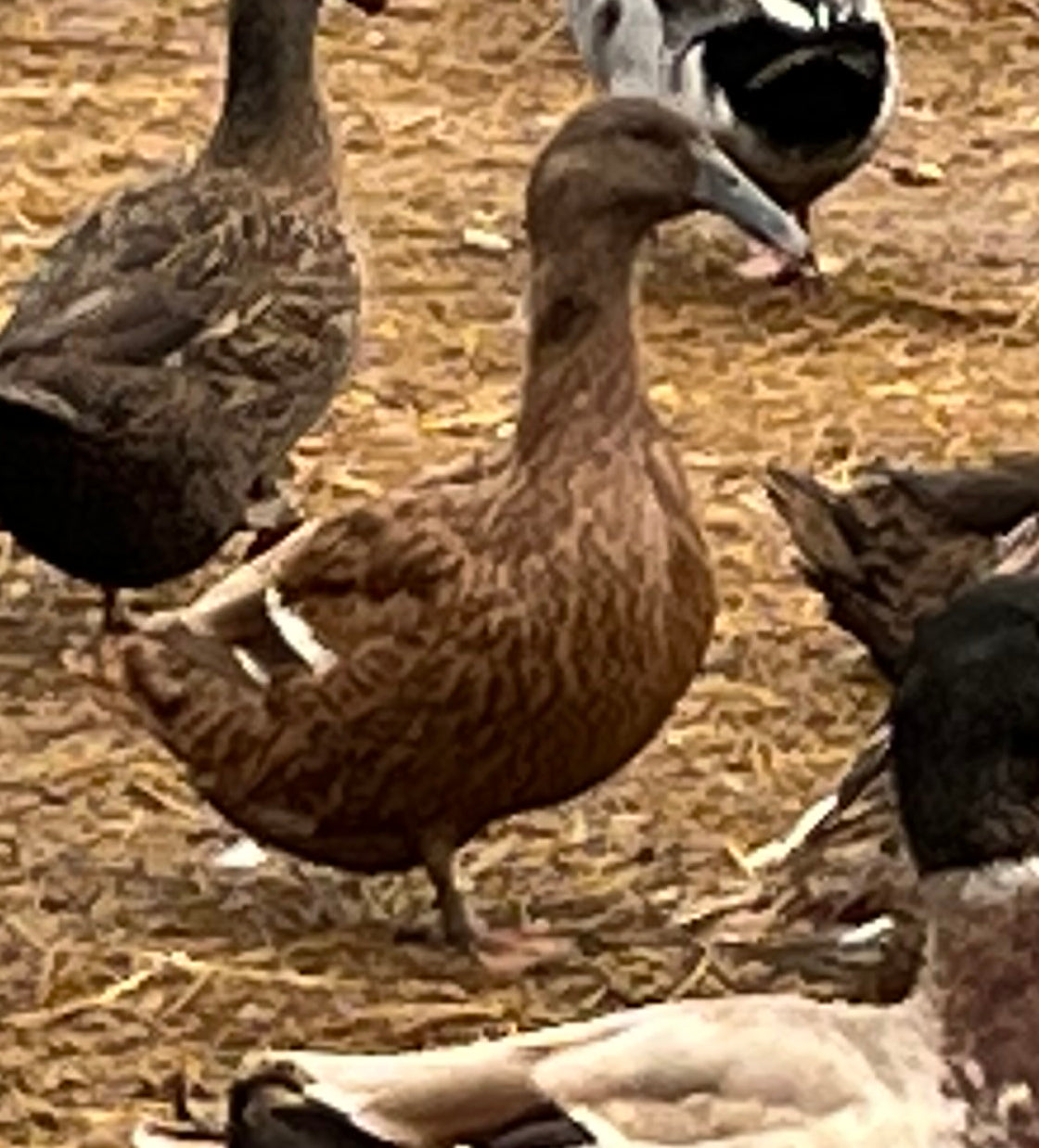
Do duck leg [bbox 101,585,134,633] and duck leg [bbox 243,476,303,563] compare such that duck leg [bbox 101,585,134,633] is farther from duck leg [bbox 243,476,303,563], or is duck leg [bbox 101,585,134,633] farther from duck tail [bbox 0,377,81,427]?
duck tail [bbox 0,377,81,427]

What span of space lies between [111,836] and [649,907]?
80cm

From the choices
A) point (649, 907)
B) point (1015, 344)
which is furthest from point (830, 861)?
point (1015, 344)

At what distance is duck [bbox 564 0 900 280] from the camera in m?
8.85

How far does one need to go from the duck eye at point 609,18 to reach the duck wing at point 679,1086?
18.2 feet

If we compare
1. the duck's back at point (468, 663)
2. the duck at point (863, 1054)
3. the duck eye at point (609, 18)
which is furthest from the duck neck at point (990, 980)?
the duck eye at point (609, 18)

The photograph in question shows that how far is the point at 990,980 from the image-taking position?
13.9 ft

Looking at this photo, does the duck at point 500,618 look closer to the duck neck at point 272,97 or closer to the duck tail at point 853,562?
the duck tail at point 853,562

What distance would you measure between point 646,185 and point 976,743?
163 centimetres

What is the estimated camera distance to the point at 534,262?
5.89m

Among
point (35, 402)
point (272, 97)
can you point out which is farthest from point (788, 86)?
point (35, 402)

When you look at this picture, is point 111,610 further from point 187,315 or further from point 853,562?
point 853,562

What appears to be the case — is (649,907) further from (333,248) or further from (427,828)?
(333,248)

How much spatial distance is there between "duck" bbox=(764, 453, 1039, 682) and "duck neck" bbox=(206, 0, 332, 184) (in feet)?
3.68

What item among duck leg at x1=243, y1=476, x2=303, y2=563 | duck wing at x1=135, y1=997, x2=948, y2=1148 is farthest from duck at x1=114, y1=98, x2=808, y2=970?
duck wing at x1=135, y1=997, x2=948, y2=1148
